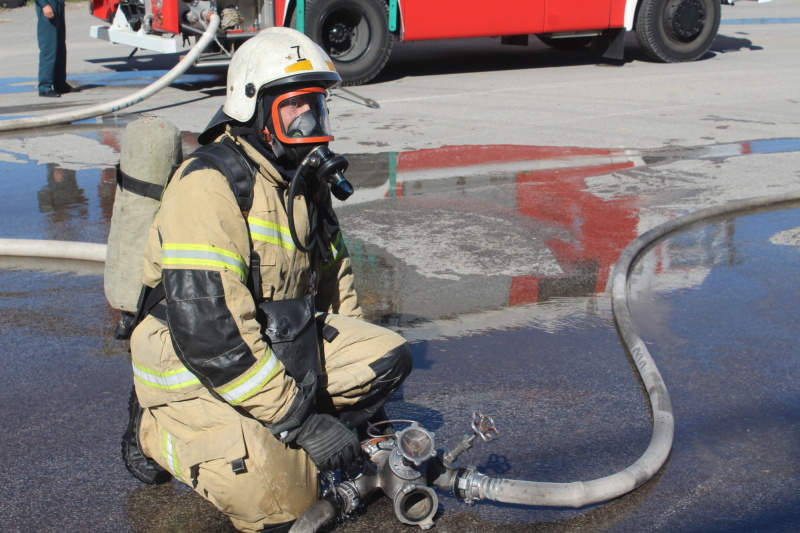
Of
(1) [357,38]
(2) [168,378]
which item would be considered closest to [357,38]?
(1) [357,38]

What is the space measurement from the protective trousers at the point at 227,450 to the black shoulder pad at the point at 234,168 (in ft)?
1.59

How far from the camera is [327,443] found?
2.53 m

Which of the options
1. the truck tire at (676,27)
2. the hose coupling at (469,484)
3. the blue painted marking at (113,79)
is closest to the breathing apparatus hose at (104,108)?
the blue painted marking at (113,79)

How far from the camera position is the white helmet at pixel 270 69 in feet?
8.81

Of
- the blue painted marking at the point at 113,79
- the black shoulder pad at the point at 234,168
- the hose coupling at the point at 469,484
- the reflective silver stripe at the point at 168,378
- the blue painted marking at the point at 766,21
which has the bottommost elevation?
the hose coupling at the point at 469,484

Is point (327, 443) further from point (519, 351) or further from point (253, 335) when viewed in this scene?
point (519, 351)

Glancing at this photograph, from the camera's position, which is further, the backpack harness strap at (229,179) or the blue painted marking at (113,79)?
the blue painted marking at (113,79)

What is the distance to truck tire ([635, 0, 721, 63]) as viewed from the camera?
11.4 m

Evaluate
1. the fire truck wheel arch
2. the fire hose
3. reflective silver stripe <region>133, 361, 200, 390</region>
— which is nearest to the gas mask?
reflective silver stripe <region>133, 361, 200, 390</region>

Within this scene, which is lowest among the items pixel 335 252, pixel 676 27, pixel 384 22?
pixel 335 252

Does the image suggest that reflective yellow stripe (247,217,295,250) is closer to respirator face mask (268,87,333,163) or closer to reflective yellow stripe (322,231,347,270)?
respirator face mask (268,87,333,163)

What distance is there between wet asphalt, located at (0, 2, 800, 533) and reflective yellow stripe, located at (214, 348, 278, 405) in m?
0.51

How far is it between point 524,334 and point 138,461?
1.91m

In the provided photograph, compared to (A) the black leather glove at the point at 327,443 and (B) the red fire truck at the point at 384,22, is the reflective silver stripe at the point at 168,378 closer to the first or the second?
(A) the black leather glove at the point at 327,443
